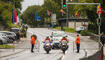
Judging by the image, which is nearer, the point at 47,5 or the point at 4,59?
the point at 4,59

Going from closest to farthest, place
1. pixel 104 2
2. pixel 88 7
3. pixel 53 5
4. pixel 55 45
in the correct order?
pixel 55 45 → pixel 104 2 → pixel 88 7 → pixel 53 5

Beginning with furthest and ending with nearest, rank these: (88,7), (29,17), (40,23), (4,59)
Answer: (29,17) → (40,23) → (88,7) → (4,59)

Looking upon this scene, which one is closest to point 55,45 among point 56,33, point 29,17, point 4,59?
point 56,33

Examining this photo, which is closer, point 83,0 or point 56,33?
point 56,33

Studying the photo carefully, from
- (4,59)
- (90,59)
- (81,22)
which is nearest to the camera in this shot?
(90,59)

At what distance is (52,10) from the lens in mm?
141000

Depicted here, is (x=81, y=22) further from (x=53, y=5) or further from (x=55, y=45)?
(x=55, y=45)

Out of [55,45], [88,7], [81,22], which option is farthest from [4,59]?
[81,22]

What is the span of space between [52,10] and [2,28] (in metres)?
67.2

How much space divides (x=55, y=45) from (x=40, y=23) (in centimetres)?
12114

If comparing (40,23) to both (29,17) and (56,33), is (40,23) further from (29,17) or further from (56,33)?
(56,33)

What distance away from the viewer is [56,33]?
3716 centimetres

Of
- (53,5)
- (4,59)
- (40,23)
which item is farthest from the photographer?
(40,23)

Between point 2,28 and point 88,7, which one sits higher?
point 88,7
